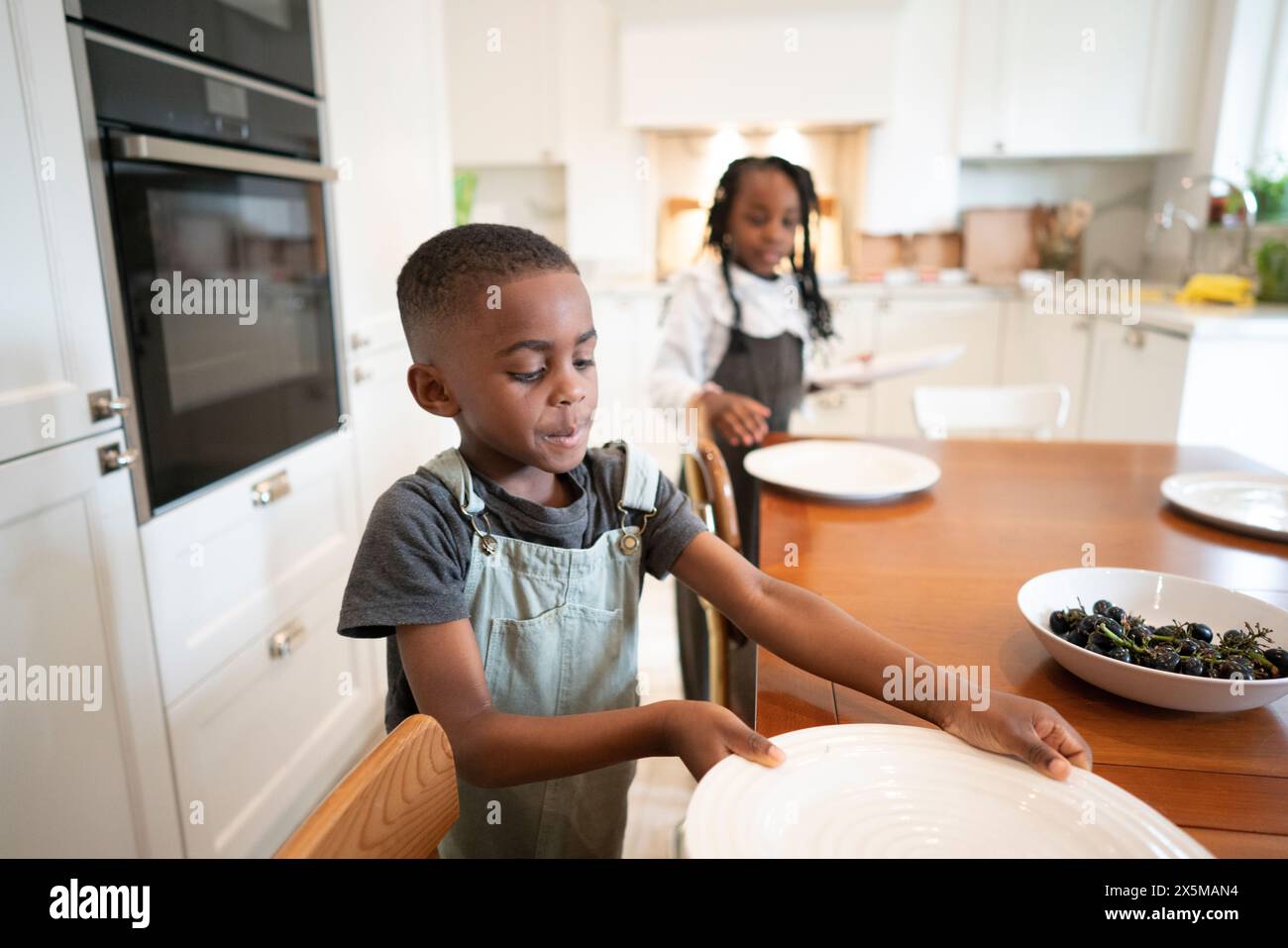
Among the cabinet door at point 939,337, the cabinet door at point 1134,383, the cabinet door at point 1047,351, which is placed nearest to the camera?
the cabinet door at point 1134,383

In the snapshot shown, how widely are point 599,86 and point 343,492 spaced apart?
2.83 metres

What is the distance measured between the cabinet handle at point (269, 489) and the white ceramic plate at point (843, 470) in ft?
2.61

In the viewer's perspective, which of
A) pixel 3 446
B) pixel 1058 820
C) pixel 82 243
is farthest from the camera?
pixel 82 243

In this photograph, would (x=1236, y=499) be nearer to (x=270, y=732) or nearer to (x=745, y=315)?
(x=745, y=315)

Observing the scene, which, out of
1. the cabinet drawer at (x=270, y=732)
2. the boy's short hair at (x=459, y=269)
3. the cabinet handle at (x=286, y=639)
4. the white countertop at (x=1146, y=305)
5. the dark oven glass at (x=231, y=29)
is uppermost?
the dark oven glass at (x=231, y=29)

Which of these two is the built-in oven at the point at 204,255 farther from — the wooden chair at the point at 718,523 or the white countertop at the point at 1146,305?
the white countertop at the point at 1146,305

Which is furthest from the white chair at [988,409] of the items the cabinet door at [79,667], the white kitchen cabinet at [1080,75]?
the white kitchen cabinet at [1080,75]

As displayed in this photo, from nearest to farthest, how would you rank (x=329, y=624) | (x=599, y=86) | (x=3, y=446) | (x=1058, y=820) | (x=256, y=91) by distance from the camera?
(x=1058, y=820) → (x=3, y=446) → (x=256, y=91) → (x=329, y=624) → (x=599, y=86)

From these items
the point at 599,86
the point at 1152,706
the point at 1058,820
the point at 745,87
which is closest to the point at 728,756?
the point at 1058,820

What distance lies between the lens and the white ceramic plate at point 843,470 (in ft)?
3.99

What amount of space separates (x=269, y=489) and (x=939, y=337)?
9.77 feet

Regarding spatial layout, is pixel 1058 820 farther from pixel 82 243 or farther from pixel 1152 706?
pixel 82 243

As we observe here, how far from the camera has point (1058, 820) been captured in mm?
515

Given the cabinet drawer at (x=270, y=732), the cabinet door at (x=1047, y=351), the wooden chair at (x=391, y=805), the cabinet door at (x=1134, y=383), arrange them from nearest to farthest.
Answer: the wooden chair at (x=391, y=805) → the cabinet drawer at (x=270, y=732) → the cabinet door at (x=1134, y=383) → the cabinet door at (x=1047, y=351)
